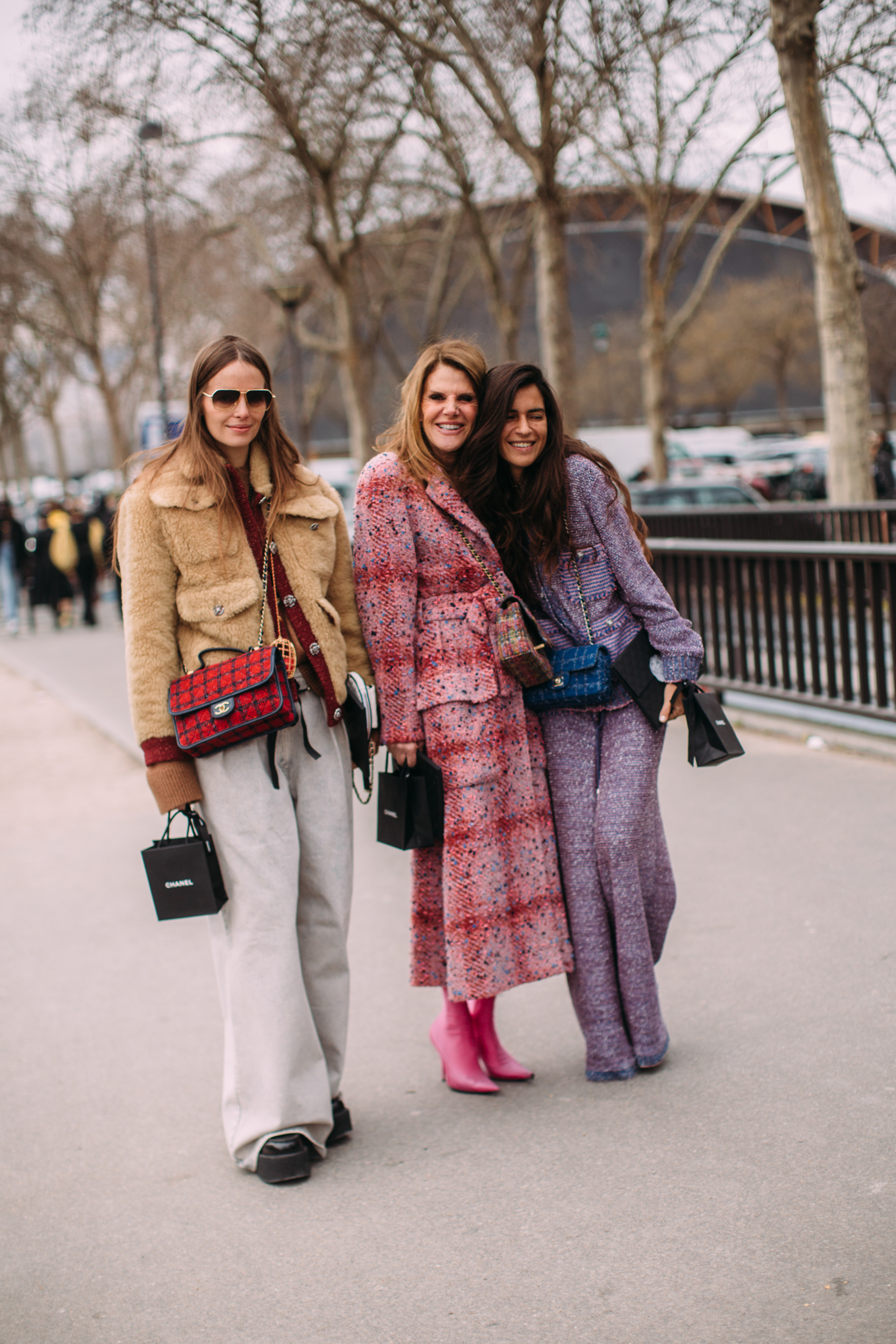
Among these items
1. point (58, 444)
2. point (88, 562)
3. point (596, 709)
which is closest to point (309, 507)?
point (596, 709)

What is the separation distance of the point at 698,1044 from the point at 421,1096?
2.71ft

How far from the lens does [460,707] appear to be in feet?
11.3

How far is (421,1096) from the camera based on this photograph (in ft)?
12.3

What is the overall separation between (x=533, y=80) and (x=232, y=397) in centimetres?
1450

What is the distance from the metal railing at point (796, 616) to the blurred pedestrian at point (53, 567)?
518 inches

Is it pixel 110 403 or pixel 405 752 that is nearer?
pixel 405 752

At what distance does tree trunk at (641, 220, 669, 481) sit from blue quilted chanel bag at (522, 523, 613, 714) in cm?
1969

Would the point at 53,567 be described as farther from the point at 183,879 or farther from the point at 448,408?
the point at 183,879

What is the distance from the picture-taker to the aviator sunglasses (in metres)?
3.24

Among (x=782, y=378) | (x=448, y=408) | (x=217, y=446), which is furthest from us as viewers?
(x=782, y=378)

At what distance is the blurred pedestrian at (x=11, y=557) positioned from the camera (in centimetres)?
1955

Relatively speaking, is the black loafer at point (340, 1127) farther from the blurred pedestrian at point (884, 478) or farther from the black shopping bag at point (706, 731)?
the blurred pedestrian at point (884, 478)

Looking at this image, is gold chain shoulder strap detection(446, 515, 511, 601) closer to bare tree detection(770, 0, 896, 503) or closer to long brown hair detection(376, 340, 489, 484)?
long brown hair detection(376, 340, 489, 484)

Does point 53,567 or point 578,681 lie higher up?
point 53,567
